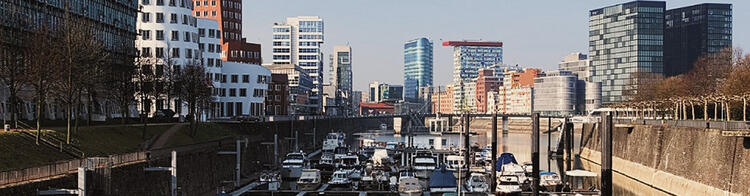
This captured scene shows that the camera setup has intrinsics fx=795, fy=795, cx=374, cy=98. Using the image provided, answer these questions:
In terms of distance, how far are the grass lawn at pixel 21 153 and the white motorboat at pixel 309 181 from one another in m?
27.9

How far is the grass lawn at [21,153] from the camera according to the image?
44062mm

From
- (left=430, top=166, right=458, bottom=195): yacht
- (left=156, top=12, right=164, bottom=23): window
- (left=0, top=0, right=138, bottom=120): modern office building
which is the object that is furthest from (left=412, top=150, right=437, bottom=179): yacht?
(left=156, top=12, right=164, bottom=23): window

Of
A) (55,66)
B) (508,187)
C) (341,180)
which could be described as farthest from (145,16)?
(508,187)

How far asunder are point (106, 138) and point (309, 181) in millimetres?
19585

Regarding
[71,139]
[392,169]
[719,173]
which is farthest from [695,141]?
[71,139]

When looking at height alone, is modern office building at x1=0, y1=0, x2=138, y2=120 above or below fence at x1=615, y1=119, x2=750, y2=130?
above

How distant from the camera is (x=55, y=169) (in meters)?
41.2

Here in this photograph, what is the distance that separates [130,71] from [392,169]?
31.8 meters

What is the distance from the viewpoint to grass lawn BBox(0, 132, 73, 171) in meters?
44.1

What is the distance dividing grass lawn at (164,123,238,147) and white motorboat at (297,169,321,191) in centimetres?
1273

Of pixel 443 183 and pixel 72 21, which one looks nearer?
pixel 72 21

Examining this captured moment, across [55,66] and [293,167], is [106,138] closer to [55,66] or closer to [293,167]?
[55,66]

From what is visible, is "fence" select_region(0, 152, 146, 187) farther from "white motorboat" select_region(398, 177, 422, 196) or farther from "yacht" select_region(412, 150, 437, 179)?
"yacht" select_region(412, 150, 437, 179)

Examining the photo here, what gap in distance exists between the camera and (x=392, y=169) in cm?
9431
